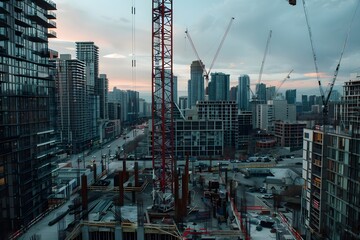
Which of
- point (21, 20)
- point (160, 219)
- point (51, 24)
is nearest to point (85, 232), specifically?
A: point (160, 219)

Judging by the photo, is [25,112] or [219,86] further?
[219,86]

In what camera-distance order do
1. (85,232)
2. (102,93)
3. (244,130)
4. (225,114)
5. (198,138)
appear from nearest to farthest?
(85,232) < (198,138) < (225,114) < (244,130) < (102,93)

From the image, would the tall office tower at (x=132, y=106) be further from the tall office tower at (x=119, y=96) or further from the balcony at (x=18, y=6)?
the balcony at (x=18, y=6)

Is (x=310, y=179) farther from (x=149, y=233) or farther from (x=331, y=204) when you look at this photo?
(x=149, y=233)

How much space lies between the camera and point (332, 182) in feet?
35.2

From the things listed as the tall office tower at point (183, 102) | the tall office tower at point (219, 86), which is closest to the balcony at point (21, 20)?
the tall office tower at point (219, 86)

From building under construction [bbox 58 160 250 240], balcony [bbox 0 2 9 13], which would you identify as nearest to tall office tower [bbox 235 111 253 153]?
building under construction [bbox 58 160 250 240]

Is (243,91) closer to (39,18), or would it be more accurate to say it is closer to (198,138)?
(198,138)

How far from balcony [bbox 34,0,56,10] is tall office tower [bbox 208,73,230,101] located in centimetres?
6984

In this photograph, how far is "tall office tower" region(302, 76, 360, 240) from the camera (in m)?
9.56

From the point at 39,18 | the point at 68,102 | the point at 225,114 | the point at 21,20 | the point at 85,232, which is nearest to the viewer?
the point at 85,232

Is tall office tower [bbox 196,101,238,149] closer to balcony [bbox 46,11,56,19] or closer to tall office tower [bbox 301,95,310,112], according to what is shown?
balcony [bbox 46,11,56,19]

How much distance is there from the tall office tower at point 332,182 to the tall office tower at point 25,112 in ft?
37.7

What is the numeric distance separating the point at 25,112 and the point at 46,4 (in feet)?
16.7
